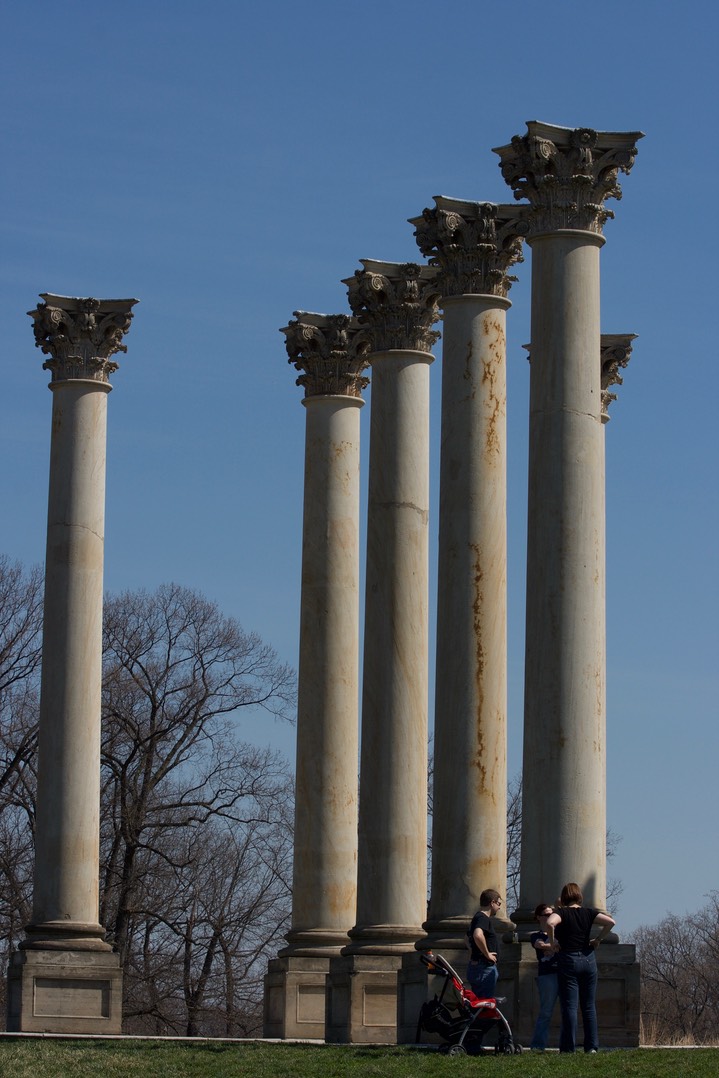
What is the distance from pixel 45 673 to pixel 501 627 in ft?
86.1

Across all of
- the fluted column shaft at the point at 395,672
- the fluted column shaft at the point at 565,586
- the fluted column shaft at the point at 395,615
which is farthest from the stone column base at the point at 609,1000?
the fluted column shaft at the point at 395,672

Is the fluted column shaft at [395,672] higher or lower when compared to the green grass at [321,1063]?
higher

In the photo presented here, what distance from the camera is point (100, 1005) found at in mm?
99688

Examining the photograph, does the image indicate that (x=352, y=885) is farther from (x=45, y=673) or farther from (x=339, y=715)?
(x=45, y=673)

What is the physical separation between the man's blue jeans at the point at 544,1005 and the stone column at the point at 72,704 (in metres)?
33.9

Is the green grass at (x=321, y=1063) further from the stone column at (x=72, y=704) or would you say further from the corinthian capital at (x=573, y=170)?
the corinthian capital at (x=573, y=170)

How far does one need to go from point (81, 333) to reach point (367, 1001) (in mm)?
34024

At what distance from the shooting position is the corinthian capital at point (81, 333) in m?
106

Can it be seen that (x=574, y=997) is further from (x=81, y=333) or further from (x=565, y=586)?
(x=81, y=333)

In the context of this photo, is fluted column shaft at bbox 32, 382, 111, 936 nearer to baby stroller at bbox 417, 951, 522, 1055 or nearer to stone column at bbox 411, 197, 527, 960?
stone column at bbox 411, 197, 527, 960

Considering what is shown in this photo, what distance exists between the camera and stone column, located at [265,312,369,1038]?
101 m

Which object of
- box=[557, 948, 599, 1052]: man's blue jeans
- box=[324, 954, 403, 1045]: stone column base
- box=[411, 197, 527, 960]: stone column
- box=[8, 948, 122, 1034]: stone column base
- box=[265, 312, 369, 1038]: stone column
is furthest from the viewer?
box=[265, 312, 369, 1038]: stone column

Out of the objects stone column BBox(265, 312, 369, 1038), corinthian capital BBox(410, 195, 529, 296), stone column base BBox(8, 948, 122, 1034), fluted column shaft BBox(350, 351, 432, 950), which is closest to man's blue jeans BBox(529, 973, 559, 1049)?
fluted column shaft BBox(350, 351, 432, 950)

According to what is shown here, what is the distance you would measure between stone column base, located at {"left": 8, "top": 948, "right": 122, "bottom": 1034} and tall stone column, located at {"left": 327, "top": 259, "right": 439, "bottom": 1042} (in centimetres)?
1246
